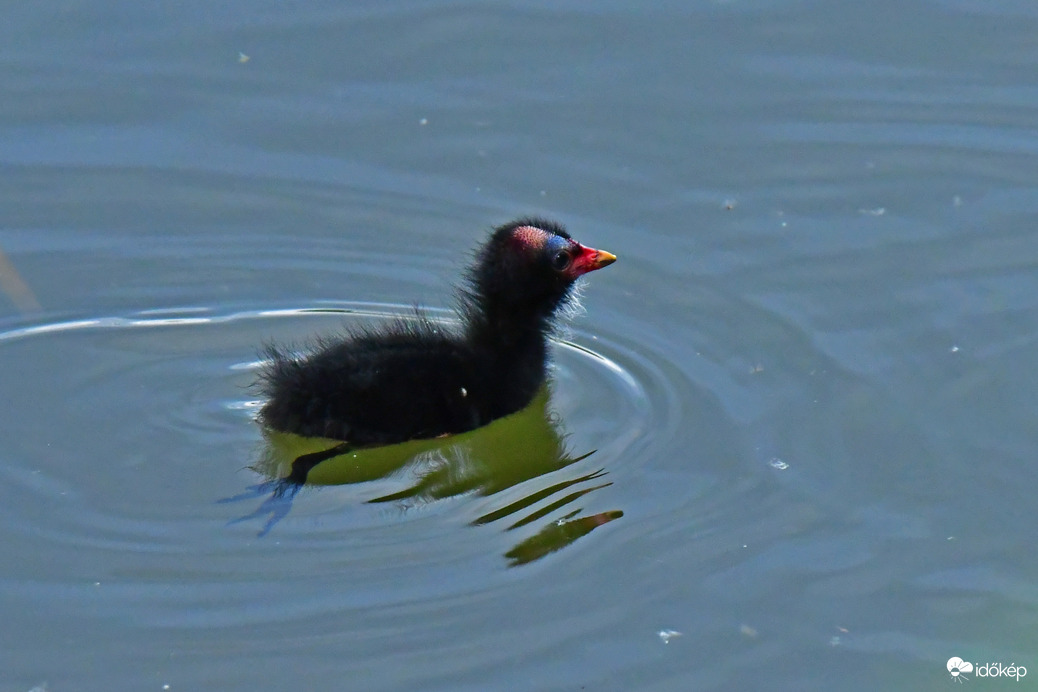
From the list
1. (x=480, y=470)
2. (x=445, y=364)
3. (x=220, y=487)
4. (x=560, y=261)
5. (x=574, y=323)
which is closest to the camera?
(x=220, y=487)

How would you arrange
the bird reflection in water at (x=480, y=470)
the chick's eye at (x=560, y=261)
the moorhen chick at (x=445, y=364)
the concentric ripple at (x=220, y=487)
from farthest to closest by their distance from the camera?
1. the chick's eye at (x=560, y=261)
2. the moorhen chick at (x=445, y=364)
3. the bird reflection in water at (x=480, y=470)
4. the concentric ripple at (x=220, y=487)

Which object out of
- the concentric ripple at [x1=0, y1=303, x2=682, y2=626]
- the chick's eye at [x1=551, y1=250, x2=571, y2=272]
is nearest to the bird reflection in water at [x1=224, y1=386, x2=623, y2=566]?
the concentric ripple at [x1=0, y1=303, x2=682, y2=626]

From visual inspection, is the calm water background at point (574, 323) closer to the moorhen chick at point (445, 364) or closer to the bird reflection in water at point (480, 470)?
the bird reflection in water at point (480, 470)

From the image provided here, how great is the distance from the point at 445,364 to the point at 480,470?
0.49m

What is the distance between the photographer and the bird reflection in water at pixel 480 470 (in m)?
6.00

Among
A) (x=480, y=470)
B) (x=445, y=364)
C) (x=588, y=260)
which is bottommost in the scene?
(x=480, y=470)

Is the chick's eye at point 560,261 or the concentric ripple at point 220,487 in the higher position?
the chick's eye at point 560,261

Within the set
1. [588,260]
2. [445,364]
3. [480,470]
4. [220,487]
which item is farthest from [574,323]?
[220,487]

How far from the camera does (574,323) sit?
739 cm

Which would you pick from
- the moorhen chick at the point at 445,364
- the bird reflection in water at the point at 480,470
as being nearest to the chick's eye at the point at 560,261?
the moorhen chick at the point at 445,364

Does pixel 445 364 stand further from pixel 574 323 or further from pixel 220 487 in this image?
pixel 220 487

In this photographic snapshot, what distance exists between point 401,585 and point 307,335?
77.7 inches

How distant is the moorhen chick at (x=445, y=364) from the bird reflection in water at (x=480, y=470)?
0.05m

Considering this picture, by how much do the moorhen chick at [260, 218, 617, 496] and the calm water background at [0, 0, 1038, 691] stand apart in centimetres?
25
